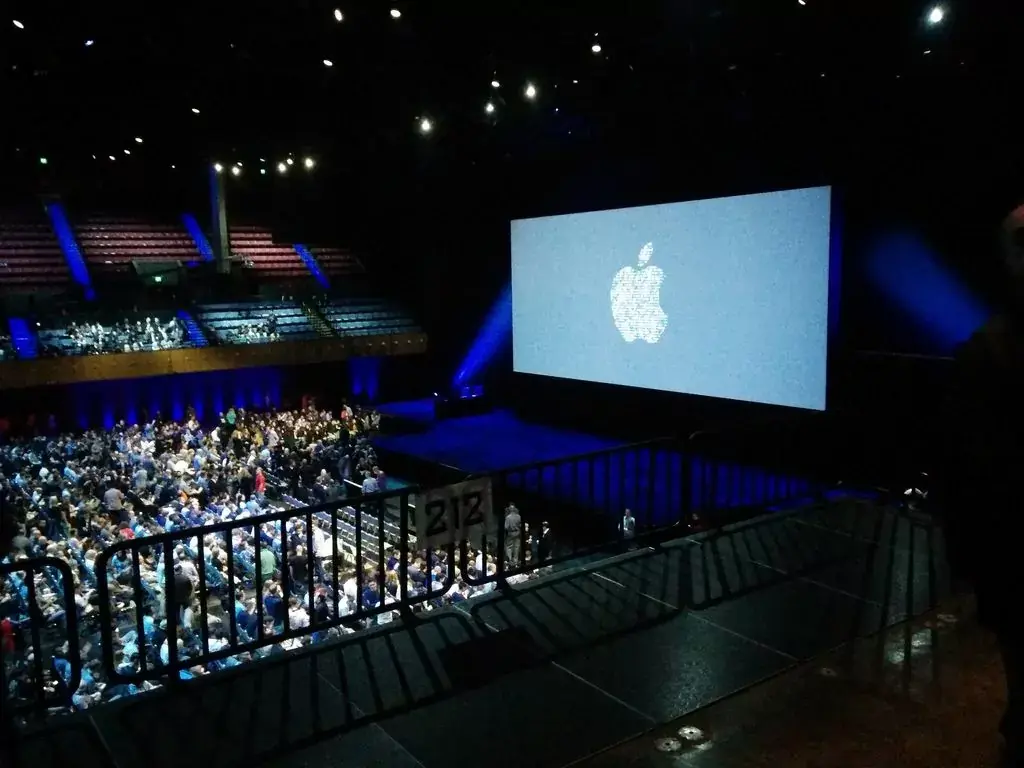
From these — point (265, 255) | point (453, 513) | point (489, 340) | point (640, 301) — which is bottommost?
point (453, 513)

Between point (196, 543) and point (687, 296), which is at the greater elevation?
point (687, 296)

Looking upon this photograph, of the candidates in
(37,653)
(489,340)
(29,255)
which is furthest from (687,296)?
(29,255)

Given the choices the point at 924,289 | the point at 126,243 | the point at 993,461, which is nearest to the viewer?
the point at 993,461

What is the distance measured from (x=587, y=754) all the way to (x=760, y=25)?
8.82 m

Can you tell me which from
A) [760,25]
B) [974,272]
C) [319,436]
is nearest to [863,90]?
[760,25]

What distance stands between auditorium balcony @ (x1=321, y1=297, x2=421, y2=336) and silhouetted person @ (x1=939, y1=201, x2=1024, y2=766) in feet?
66.5

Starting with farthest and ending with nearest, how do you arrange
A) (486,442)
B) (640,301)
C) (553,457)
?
(486,442)
(640,301)
(553,457)

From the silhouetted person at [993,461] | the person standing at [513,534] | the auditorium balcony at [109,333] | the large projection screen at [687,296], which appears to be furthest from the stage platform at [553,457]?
the silhouetted person at [993,461]

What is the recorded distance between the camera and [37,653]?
3.86 meters

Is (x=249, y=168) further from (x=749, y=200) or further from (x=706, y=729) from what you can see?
(x=706, y=729)

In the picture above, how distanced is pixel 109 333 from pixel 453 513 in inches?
666

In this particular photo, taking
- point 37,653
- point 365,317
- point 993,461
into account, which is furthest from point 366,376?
point 993,461

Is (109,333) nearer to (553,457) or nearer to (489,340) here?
(489,340)

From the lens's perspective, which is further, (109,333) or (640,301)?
(109,333)
